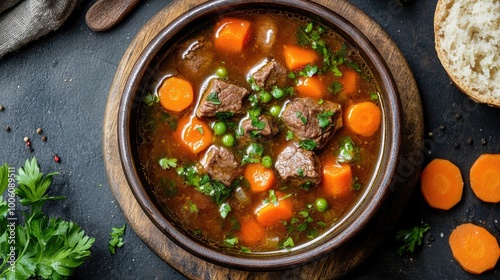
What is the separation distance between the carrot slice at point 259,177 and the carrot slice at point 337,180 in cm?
31

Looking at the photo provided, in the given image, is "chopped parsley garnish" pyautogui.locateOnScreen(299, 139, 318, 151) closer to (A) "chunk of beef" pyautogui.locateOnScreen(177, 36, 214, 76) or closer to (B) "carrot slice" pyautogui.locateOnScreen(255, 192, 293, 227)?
(B) "carrot slice" pyautogui.locateOnScreen(255, 192, 293, 227)

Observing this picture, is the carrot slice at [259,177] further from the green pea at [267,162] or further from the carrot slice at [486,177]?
the carrot slice at [486,177]

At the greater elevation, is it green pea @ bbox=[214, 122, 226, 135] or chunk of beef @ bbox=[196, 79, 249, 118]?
chunk of beef @ bbox=[196, 79, 249, 118]

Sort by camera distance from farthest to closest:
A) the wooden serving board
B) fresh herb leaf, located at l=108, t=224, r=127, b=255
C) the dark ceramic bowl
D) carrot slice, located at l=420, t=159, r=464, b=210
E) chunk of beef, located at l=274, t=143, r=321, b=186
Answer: fresh herb leaf, located at l=108, t=224, r=127, b=255 < carrot slice, located at l=420, t=159, r=464, b=210 < the wooden serving board < chunk of beef, located at l=274, t=143, r=321, b=186 < the dark ceramic bowl

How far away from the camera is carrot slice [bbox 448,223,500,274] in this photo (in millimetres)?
4230

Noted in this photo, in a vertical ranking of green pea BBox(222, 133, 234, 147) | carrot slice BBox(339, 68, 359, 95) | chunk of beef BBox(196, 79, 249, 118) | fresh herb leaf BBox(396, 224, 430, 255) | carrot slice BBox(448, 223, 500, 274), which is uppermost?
chunk of beef BBox(196, 79, 249, 118)

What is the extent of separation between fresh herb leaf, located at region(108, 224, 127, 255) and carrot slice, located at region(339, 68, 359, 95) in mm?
1637

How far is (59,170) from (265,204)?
1.40 m

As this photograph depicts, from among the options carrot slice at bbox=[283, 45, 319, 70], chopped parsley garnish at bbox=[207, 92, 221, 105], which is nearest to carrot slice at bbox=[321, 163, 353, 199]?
carrot slice at bbox=[283, 45, 319, 70]

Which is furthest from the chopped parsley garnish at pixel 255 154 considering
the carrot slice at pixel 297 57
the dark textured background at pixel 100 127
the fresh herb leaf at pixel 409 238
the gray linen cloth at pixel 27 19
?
the gray linen cloth at pixel 27 19

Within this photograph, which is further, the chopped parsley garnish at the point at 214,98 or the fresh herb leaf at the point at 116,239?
the fresh herb leaf at the point at 116,239

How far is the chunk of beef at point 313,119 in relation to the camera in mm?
3916

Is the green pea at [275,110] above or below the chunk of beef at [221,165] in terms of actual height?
above

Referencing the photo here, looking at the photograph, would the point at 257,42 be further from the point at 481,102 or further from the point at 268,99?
the point at 481,102
